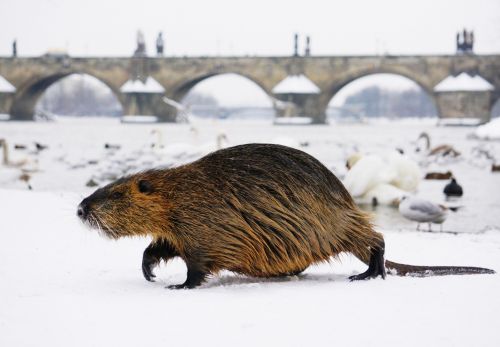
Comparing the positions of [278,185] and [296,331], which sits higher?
[278,185]

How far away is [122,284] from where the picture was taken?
2920 mm

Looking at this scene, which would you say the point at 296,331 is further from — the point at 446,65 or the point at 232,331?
the point at 446,65

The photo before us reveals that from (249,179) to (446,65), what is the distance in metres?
40.1

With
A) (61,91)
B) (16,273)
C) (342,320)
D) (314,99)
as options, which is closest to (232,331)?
(342,320)

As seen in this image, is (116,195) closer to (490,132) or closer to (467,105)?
(490,132)

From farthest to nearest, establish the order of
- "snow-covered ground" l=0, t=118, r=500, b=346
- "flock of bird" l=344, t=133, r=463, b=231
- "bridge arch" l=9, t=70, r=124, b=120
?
"bridge arch" l=9, t=70, r=124, b=120 → "flock of bird" l=344, t=133, r=463, b=231 → "snow-covered ground" l=0, t=118, r=500, b=346

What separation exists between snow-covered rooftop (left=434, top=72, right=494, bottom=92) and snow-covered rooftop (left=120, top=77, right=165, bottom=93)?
17.5m

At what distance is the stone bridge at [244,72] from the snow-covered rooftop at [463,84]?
37 centimetres

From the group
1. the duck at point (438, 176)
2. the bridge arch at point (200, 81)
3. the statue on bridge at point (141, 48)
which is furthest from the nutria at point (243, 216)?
the statue on bridge at point (141, 48)

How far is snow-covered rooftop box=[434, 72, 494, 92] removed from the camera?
127ft

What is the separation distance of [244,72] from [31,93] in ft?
48.8

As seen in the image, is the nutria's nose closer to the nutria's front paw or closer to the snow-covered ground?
the snow-covered ground

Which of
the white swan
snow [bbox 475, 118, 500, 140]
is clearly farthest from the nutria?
snow [bbox 475, 118, 500, 140]

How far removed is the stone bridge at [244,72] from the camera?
40281 mm
